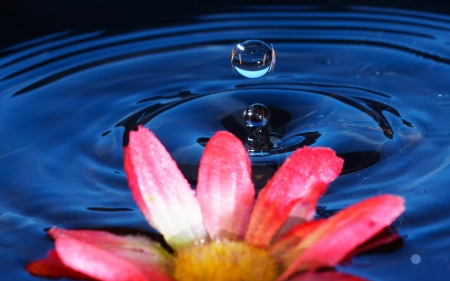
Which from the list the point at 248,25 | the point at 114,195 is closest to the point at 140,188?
the point at 114,195

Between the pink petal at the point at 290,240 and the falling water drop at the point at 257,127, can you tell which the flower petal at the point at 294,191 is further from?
the falling water drop at the point at 257,127

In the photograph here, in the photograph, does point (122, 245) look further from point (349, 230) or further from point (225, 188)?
point (349, 230)

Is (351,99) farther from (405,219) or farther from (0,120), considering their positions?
(0,120)

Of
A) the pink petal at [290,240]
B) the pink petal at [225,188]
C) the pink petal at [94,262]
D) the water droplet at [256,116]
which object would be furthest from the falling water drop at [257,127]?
the pink petal at [94,262]

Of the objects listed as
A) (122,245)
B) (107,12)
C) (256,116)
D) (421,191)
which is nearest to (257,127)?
(256,116)

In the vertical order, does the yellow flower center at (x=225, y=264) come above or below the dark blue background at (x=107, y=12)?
below

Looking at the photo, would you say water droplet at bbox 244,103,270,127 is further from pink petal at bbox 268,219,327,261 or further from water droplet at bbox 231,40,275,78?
pink petal at bbox 268,219,327,261

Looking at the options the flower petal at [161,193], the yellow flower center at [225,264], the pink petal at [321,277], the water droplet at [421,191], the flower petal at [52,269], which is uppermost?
the water droplet at [421,191]
